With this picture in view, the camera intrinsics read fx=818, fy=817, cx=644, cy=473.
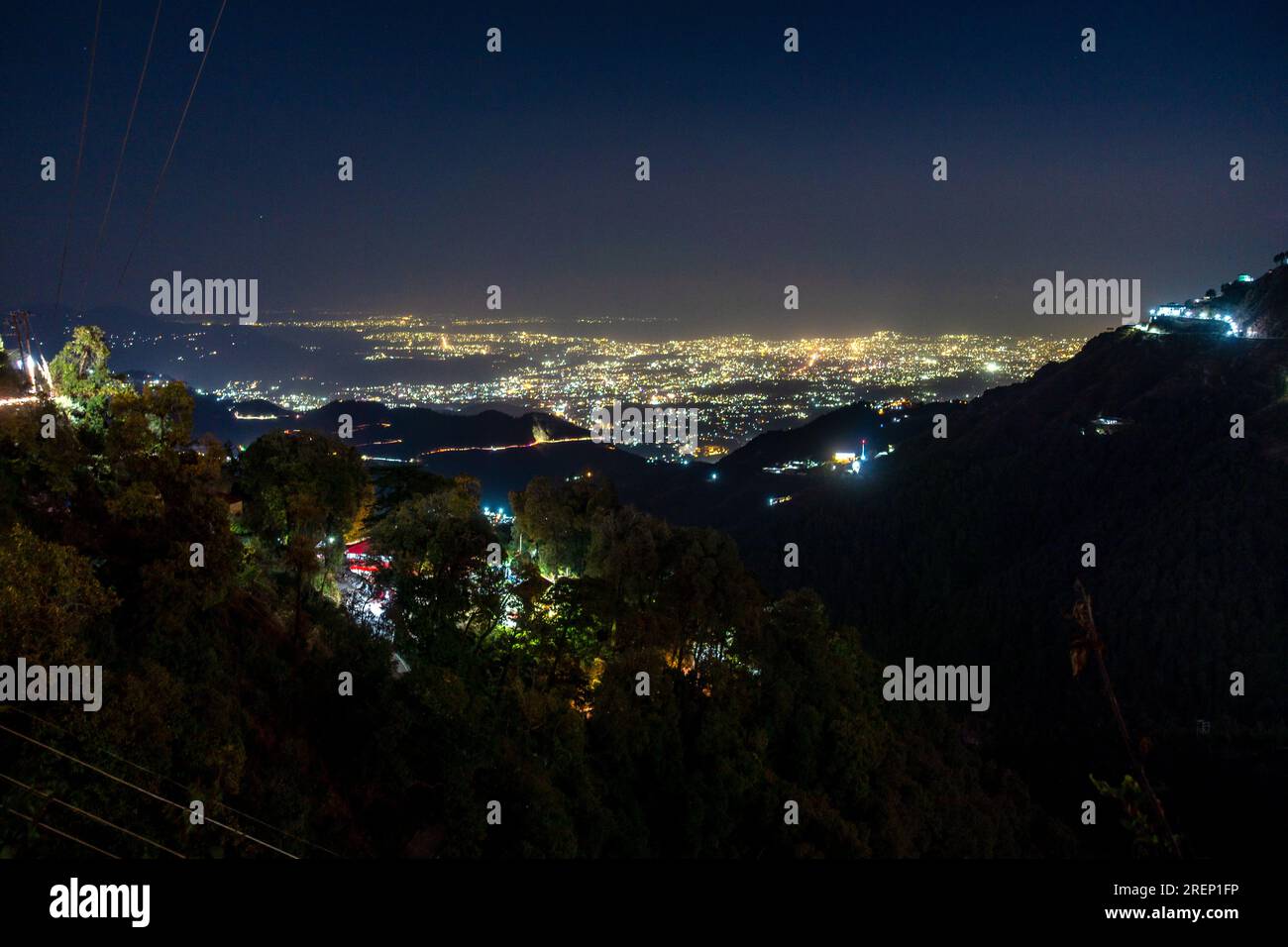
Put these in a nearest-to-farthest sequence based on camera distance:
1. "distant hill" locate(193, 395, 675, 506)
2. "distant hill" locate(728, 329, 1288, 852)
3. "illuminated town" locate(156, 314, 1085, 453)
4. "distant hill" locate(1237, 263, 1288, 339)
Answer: "distant hill" locate(728, 329, 1288, 852)
"distant hill" locate(193, 395, 675, 506)
"distant hill" locate(1237, 263, 1288, 339)
"illuminated town" locate(156, 314, 1085, 453)

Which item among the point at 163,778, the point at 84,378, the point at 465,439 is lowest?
the point at 163,778

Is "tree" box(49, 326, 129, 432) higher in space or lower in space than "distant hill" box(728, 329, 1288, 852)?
higher

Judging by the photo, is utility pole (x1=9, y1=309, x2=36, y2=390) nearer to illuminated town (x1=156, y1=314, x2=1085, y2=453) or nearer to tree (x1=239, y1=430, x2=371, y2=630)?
tree (x1=239, y1=430, x2=371, y2=630)

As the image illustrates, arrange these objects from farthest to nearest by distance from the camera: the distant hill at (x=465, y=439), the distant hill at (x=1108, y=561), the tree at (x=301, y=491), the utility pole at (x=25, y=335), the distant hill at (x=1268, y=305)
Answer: the distant hill at (x=1268, y=305), the distant hill at (x=465, y=439), the distant hill at (x=1108, y=561), the tree at (x=301, y=491), the utility pole at (x=25, y=335)

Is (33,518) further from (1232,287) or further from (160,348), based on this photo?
(1232,287)

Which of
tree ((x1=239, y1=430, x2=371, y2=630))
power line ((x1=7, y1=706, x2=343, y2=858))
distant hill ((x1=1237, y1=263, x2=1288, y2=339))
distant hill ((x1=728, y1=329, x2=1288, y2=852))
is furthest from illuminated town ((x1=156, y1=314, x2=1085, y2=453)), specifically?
power line ((x1=7, y1=706, x2=343, y2=858))

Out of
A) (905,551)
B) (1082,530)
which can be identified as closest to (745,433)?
(905,551)

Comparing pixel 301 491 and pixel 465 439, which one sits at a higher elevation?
pixel 465 439

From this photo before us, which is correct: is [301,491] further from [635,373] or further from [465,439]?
[635,373]

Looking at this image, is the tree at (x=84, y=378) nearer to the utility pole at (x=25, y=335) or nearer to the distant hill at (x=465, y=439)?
the utility pole at (x=25, y=335)

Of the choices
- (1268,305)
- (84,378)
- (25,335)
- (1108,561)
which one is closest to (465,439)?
(1108,561)

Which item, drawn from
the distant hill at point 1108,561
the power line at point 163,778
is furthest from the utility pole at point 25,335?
the distant hill at point 1108,561
